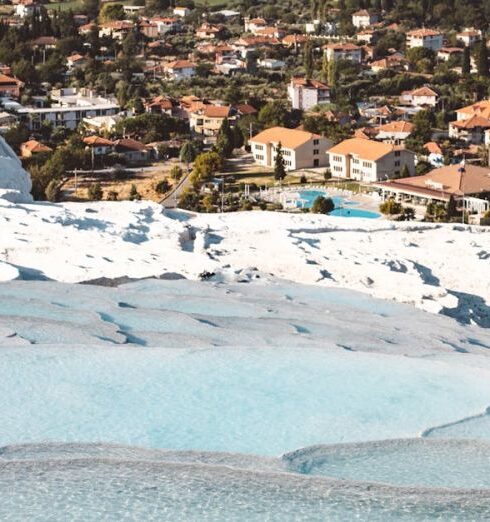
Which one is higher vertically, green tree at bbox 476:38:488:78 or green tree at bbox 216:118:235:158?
green tree at bbox 476:38:488:78

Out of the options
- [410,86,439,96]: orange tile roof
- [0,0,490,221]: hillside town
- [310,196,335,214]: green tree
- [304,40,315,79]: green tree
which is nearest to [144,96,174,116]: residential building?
[0,0,490,221]: hillside town

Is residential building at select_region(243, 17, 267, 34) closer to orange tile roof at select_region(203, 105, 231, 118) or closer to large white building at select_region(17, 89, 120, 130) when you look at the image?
large white building at select_region(17, 89, 120, 130)

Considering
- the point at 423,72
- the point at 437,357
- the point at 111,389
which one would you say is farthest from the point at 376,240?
the point at 423,72

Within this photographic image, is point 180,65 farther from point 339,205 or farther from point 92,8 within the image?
point 339,205

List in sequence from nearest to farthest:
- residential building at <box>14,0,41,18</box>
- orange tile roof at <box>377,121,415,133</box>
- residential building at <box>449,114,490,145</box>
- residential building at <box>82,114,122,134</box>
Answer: orange tile roof at <box>377,121,415,133</box> → residential building at <box>82,114,122,134</box> → residential building at <box>449,114,490,145</box> → residential building at <box>14,0,41,18</box>

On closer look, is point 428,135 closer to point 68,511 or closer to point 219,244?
point 219,244
